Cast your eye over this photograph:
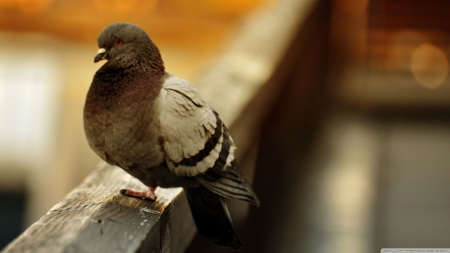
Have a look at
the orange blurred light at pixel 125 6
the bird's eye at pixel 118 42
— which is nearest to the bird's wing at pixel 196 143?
the bird's eye at pixel 118 42

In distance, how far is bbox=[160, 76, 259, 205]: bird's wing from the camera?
42.1 inches

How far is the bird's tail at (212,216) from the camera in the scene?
1.15 meters

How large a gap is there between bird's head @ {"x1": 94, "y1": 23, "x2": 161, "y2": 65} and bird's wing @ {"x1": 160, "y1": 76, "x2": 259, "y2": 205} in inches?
3.6

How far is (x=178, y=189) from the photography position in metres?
1.17

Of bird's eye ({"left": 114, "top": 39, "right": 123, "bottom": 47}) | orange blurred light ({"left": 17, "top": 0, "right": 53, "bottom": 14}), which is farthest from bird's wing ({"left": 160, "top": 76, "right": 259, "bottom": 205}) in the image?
orange blurred light ({"left": 17, "top": 0, "right": 53, "bottom": 14})

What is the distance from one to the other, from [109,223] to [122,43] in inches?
17.1

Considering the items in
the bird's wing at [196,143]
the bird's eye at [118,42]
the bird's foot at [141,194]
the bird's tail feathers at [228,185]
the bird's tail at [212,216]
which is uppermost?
the bird's eye at [118,42]

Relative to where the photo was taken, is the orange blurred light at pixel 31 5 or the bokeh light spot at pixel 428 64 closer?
the bokeh light spot at pixel 428 64

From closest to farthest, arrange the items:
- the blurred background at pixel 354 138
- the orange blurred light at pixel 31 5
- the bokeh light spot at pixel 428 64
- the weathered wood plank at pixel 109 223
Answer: the weathered wood plank at pixel 109 223 < the blurred background at pixel 354 138 < the bokeh light spot at pixel 428 64 < the orange blurred light at pixel 31 5

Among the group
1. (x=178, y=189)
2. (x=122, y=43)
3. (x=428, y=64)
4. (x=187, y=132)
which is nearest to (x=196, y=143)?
(x=187, y=132)

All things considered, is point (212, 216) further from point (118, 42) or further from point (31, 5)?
point (31, 5)

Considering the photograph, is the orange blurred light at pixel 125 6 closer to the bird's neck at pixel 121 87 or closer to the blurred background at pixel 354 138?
the blurred background at pixel 354 138

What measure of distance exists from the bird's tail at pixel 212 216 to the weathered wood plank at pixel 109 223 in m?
0.03

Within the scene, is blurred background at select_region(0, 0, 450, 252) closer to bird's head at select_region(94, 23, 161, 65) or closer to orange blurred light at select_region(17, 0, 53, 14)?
orange blurred light at select_region(17, 0, 53, 14)
